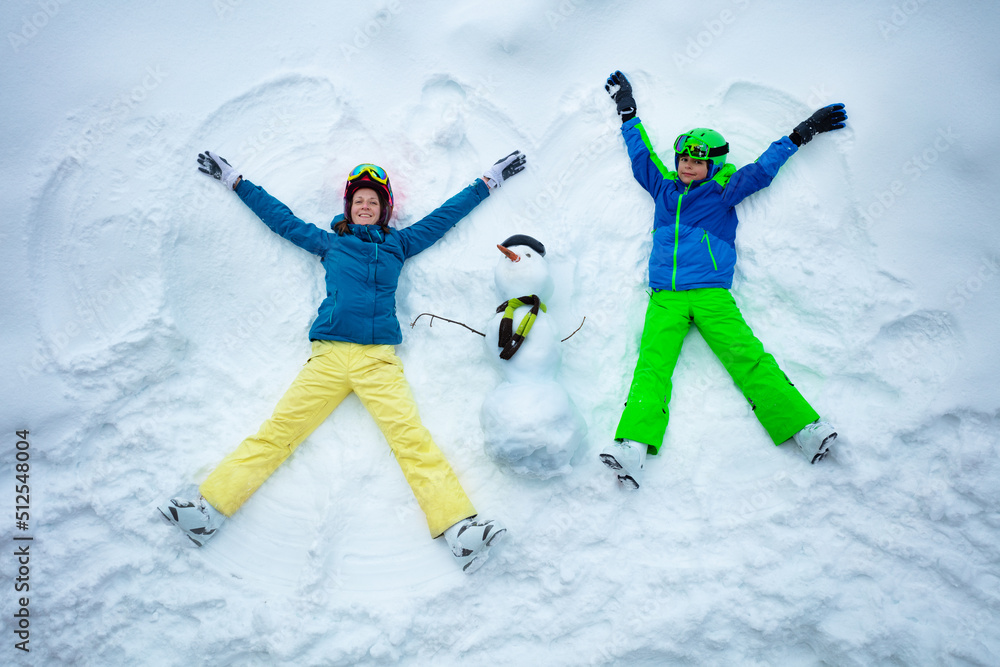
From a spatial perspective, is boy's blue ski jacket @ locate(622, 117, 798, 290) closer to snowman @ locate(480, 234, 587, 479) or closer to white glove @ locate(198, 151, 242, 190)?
snowman @ locate(480, 234, 587, 479)

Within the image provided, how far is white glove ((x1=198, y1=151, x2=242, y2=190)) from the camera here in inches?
134

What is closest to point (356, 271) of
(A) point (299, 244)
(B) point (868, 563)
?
(A) point (299, 244)

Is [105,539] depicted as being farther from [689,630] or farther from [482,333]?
[689,630]

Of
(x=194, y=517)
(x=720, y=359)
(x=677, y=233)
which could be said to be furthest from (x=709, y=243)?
(x=194, y=517)

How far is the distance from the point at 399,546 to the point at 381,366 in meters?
0.99

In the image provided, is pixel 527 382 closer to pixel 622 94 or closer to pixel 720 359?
pixel 720 359

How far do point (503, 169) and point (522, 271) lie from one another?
825 millimetres

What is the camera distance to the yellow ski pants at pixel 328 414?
3014mm

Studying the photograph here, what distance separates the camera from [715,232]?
335 centimetres

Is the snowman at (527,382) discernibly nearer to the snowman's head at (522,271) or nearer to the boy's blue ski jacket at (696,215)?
the snowman's head at (522,271)

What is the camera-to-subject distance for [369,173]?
334 cm

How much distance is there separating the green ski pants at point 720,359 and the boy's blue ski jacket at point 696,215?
0.11 m

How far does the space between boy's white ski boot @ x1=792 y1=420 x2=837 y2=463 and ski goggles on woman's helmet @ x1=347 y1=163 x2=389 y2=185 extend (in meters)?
2.73

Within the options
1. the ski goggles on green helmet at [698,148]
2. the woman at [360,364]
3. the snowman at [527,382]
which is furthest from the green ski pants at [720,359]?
the woman at [360,364]
